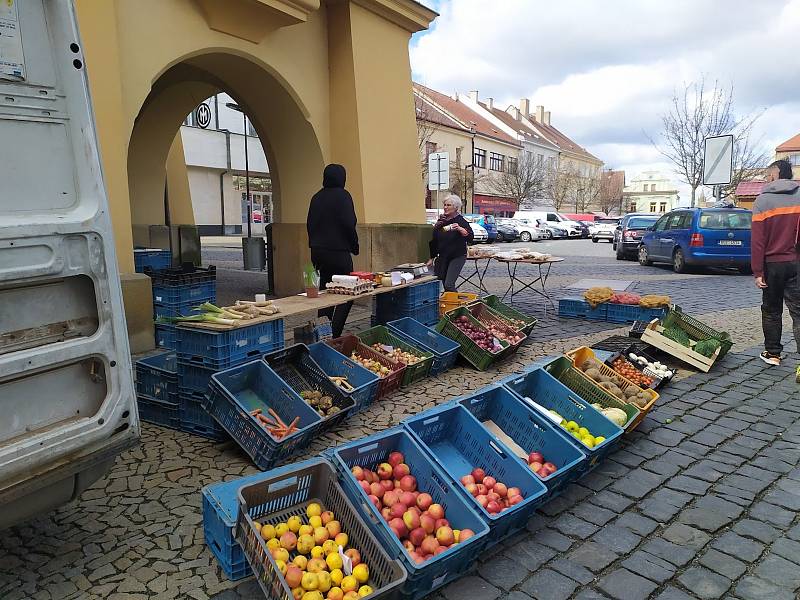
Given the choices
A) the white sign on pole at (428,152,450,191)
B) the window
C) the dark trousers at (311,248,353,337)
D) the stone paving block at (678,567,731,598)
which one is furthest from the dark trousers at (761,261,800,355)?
the window

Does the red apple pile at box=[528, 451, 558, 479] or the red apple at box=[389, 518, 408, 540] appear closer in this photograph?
the red apple at box=[389, 518, 408, 540]

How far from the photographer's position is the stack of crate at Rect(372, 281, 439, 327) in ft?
24.1

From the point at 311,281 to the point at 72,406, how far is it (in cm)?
339

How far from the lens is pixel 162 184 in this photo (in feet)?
41.5

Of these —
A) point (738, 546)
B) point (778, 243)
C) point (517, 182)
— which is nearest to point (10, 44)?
point (738, 546)

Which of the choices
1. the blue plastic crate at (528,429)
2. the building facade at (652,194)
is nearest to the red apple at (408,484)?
the blue plastic crate at (528,429)

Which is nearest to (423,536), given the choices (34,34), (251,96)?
(34,34)

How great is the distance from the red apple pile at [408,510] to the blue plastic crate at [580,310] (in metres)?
6.41

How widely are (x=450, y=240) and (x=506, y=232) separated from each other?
2490 cm

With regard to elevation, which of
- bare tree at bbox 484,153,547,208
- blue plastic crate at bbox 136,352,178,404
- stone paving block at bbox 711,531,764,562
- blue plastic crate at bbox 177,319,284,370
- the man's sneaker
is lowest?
stone paving block at bbox 711,531,764,562

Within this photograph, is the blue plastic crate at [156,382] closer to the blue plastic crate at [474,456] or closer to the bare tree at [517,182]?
the blue plastic crate at [474,456]

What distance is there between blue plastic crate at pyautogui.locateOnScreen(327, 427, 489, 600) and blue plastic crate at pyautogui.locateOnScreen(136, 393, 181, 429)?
6.46 ft

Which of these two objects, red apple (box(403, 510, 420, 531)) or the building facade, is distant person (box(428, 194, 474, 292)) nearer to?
red apple (box(403, 510, 420, 531))

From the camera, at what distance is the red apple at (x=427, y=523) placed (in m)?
2.81
